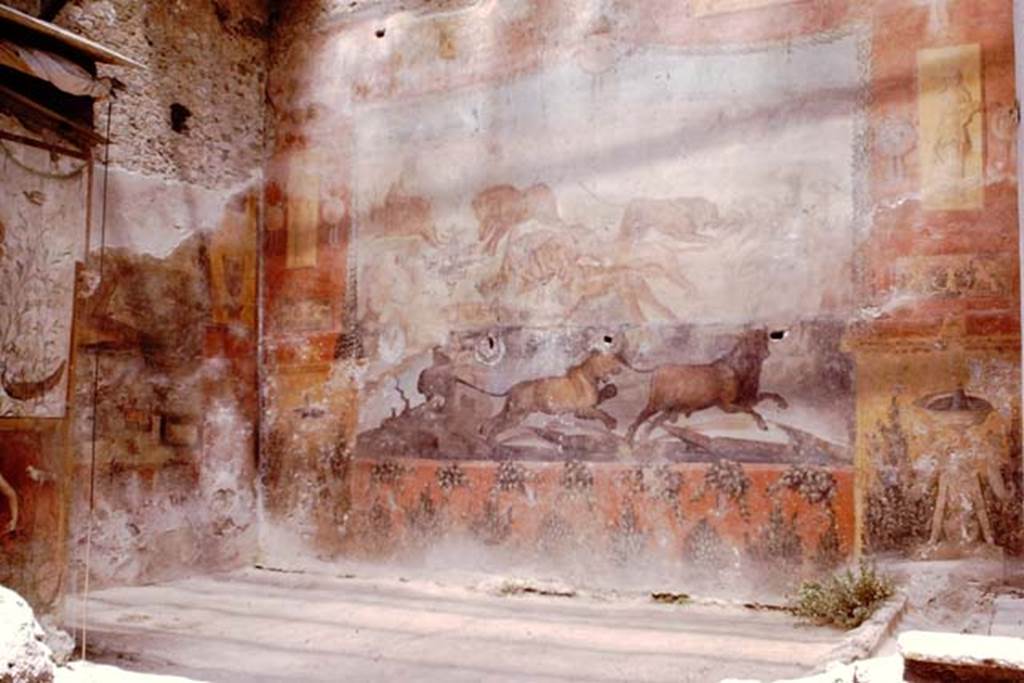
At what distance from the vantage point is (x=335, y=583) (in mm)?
7102

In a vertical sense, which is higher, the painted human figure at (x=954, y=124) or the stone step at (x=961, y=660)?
the painted human figure at (x=954, y=124)

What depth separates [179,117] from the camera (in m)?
7.50

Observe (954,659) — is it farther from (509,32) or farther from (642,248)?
(509,32)

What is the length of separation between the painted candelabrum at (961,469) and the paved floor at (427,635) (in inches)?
35.8

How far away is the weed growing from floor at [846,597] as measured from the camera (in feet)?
17.8

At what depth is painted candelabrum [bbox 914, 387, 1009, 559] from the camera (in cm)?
545

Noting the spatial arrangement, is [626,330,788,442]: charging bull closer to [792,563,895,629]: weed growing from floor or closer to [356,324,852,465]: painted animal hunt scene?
[356,324,852,465]: painted animal hunt scene

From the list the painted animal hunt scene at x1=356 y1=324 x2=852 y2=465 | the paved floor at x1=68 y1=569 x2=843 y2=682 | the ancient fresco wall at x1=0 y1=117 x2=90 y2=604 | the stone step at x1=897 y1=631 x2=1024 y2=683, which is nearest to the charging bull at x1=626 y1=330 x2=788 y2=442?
the painted animal hunt scene at x1=356 y1=324 x2=852 y2=465

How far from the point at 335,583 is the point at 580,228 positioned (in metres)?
3.07

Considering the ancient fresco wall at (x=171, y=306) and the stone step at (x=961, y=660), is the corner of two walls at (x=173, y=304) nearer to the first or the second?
the ancient fresco wall at (x=171, y=306)

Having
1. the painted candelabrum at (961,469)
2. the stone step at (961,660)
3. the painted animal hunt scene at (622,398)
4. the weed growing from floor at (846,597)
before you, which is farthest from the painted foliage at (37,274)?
the painted candelabrum at (961,469)

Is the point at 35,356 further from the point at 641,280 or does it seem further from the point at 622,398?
the point at 641,280

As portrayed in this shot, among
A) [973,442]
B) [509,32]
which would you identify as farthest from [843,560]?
[509,32]

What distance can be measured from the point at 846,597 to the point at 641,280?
7.60 feet
